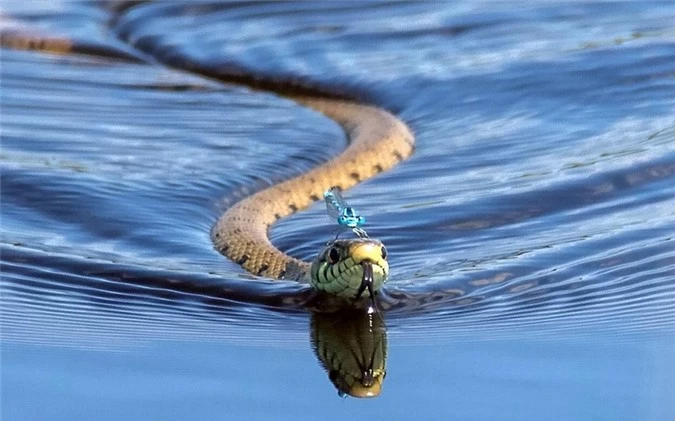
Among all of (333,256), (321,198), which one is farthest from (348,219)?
(321,198)

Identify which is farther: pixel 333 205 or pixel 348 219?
pixel 333 205

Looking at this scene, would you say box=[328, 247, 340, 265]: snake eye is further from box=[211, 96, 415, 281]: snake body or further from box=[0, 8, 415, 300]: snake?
box=[211, 96, 415, 281]: snake body

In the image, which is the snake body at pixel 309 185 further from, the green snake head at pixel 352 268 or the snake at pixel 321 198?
the green snake head at pixel 352 268

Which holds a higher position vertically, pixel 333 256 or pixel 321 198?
pixel 321 198

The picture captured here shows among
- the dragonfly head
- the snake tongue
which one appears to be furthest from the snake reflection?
the dragonfly head

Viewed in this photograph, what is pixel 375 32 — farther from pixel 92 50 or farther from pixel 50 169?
pixel 50 169

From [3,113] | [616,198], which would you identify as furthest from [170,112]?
[616,198]

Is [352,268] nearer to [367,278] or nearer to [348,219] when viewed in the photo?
[367,278]

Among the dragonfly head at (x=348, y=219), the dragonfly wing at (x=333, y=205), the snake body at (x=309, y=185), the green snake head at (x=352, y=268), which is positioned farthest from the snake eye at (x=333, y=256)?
the dragonfly wing at (x=333, y=205)
